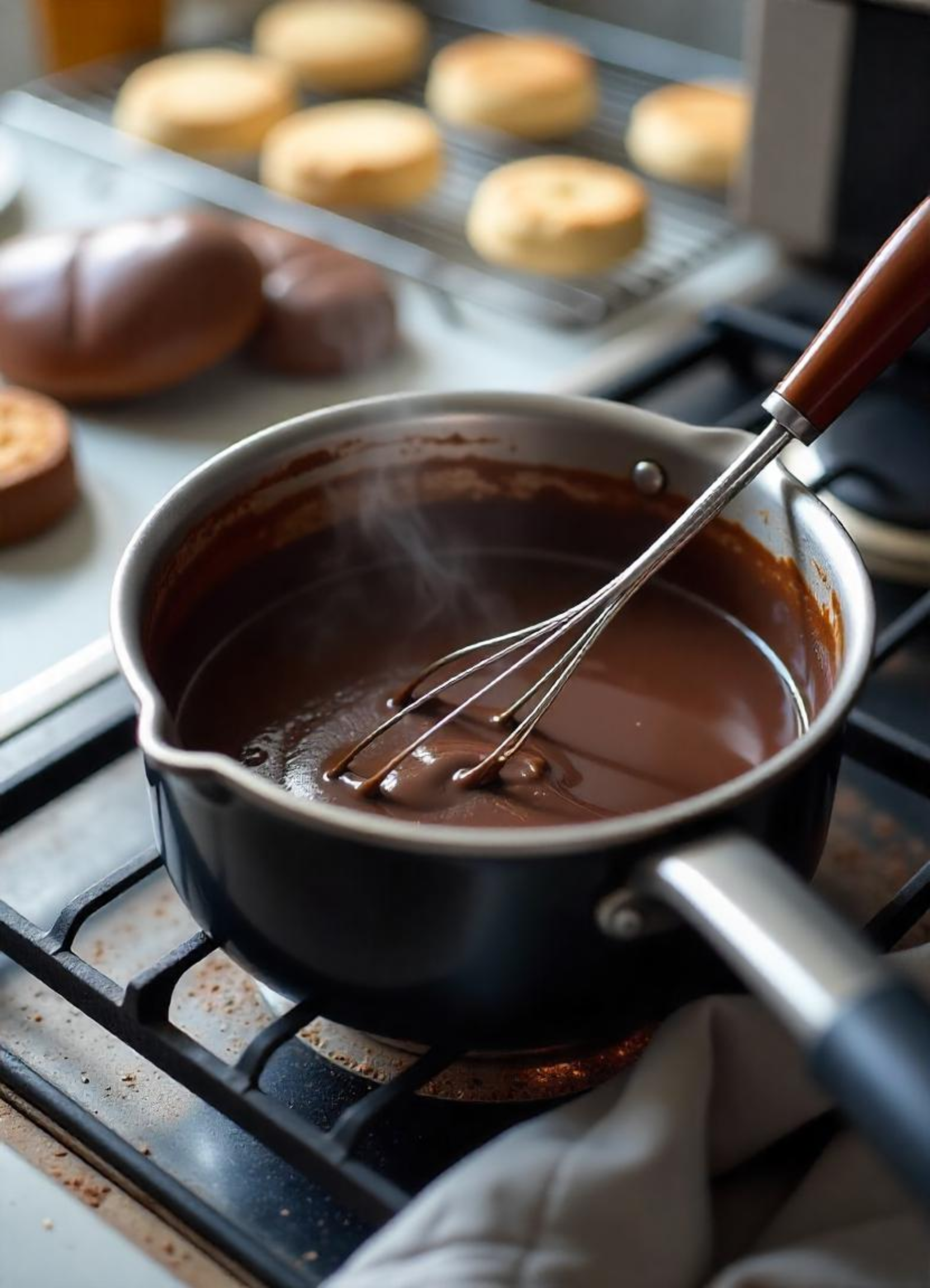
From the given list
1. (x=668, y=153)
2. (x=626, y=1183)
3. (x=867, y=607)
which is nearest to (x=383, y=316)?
(x=668, y=153)

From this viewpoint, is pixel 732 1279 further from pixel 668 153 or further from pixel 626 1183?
pixel 668 153

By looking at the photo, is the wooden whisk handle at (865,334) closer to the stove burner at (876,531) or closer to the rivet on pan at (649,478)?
the rivet on pan at (649,478)

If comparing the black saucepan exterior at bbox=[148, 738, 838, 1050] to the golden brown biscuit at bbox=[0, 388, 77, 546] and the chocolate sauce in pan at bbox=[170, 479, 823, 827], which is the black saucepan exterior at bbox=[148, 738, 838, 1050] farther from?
the golden brown biscuit at bbox=[0, 388, 77, 546]

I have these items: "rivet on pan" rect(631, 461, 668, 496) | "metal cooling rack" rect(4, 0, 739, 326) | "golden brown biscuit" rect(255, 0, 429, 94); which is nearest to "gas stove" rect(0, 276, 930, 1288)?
"rivet on pan" rect(631, 461, 668, 496)

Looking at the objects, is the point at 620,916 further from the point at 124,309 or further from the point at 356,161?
the point at 356,161

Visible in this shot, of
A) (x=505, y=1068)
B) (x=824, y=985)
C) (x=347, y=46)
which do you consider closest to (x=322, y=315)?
(x=347, y=46)

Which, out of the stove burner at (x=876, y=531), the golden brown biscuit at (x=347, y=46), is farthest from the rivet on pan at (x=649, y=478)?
the golden brown biscuit at (x=347, y=46)

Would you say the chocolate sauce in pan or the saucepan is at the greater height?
the saucepan
